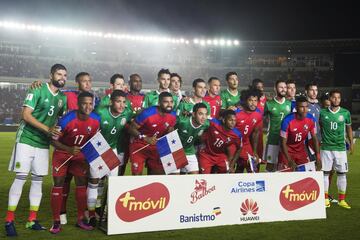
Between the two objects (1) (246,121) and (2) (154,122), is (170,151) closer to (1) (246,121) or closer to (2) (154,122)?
(2) (154,122)

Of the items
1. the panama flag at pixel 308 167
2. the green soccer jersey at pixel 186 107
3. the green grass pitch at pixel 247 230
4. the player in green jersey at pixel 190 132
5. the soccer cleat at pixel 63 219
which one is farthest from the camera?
the panama flag at pixel 308 167

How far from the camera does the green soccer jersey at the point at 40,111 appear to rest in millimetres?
5902

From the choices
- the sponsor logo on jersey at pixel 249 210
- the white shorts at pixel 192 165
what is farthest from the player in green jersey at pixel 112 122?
the sponsor logo on jersey at pixel 249 210

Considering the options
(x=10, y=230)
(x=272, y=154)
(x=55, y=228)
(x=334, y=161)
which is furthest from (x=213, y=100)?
(x=10, y=230)

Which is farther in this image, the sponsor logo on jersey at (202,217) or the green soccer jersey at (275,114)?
the green soccer jersey at (275,114)

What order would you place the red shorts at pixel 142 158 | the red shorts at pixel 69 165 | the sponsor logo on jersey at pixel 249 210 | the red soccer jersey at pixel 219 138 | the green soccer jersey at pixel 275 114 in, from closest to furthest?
the red shorts at pixel 69 165, the sponsor logo on jersey at pixel 249 210, the red shorts at pixel 142 158, the red soccer jersey at pixel 219 138, the green soccer jersey at pixel 275 114

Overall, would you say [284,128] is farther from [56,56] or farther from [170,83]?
[56,56]

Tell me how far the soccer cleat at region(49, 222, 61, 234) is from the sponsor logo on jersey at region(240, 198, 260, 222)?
8.39 feet

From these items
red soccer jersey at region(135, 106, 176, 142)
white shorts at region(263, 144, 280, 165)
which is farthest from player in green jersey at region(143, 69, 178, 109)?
white shorts at region(263, 144, 280, 165)

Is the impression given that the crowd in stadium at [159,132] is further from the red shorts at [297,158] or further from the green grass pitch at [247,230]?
the green grass pitch at [247,230]

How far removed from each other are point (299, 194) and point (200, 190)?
1660mm

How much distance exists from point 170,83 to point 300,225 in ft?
10.7

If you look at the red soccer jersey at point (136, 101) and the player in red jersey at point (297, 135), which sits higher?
the red soccer jersey at point (136, 101)

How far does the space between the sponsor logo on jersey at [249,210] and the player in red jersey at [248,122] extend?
1341 millimetres
